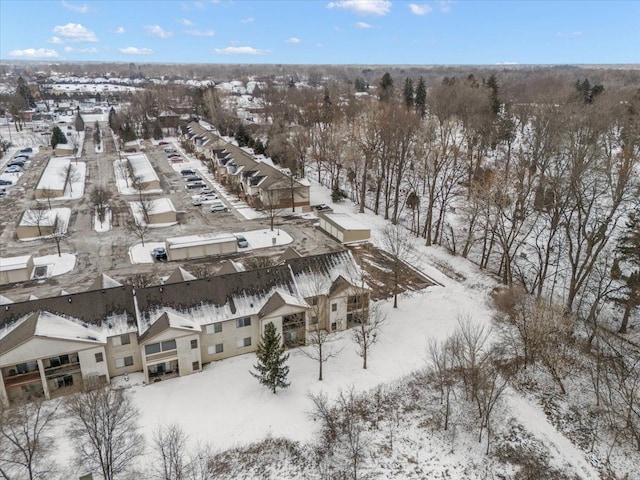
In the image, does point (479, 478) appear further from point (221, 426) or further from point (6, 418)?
point (6, 418)

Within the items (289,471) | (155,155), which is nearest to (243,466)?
(289,471)

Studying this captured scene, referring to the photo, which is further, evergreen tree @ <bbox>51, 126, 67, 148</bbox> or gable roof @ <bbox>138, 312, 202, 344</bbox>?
evergreen tree @ <bbox>51, 126, 67, 148</bbox>

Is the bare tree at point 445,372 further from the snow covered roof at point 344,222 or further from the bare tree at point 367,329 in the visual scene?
the snow covered roof at point 344,222

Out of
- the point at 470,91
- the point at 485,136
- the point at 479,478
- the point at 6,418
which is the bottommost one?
the point at 479,478

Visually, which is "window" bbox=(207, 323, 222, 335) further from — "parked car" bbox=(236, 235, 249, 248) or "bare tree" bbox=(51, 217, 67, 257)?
"bare tree" bbox=(51, 217, 67, 257)

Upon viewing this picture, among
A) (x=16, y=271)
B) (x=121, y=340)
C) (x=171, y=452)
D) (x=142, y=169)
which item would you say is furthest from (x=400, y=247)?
(x=142, y=169)

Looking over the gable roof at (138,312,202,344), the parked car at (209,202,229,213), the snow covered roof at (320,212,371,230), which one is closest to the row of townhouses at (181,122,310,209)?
the parked car at (209,202,229,213)
